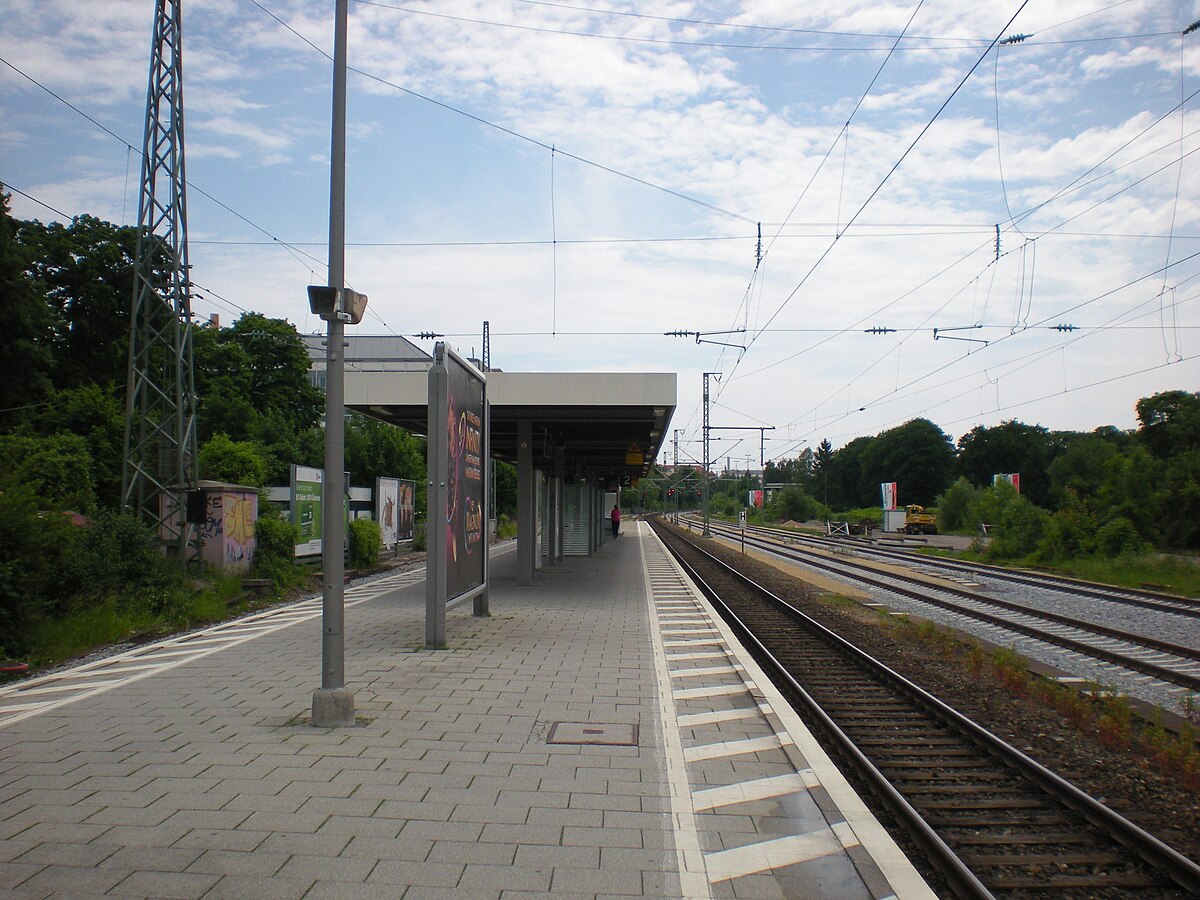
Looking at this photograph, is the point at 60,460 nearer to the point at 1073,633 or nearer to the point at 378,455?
the point at 378,455

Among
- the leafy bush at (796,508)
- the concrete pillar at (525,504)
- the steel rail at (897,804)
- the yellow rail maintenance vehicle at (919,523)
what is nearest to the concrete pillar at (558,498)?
the concrete pillar at (525,504)

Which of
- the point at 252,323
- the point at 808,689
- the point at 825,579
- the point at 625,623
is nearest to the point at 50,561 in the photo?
the point at 625,623

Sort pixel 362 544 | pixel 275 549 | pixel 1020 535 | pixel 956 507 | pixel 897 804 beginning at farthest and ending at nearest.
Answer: pixel 956 507 < pixel 1020 535 < pixel 362 544 < pixel 275 549 < pixel 897 804

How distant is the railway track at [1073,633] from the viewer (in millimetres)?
10742

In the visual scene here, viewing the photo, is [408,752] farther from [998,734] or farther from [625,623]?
[625,623]

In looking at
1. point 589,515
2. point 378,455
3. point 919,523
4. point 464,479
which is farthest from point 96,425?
point 919,523

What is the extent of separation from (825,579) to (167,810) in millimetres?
20622

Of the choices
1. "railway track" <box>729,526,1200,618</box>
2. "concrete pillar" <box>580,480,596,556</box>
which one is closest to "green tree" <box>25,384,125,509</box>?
"concrete pillar" <box>580,480,596,556</box>

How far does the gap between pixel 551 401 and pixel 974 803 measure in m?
11.4

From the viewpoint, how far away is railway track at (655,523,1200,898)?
443cm

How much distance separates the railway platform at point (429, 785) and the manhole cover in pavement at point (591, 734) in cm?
3

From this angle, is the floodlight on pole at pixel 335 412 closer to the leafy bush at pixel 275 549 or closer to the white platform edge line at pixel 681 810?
the white platform edge line at pixel 681 810

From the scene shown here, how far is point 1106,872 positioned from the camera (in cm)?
458

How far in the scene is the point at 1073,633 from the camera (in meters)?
13.7
